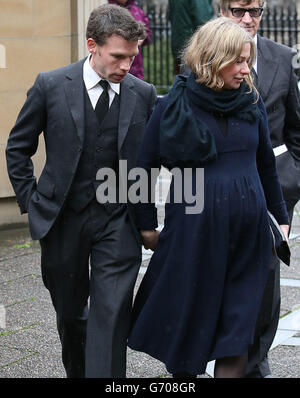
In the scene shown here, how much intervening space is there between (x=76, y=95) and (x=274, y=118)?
3.61ft

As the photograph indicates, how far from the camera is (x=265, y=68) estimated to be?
4887mm

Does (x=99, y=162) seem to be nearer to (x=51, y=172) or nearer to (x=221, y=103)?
(x=51, y=172)

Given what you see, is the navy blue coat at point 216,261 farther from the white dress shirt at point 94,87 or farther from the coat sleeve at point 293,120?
the coat sleeve at point 293,120

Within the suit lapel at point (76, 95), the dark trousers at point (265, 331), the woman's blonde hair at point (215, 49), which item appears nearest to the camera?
the woman's blonde hair at point (215, 49)

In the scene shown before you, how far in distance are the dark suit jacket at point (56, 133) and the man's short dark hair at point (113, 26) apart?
0.73ft

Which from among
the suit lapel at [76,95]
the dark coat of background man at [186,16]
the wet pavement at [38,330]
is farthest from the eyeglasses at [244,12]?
the dark coat of background man at [186,16]

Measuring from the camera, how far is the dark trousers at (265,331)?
188 inches

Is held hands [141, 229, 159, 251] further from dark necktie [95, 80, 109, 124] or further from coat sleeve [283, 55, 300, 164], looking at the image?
coat sleeve [283, 55, 300, 164]

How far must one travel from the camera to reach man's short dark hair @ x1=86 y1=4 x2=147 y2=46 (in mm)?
4254

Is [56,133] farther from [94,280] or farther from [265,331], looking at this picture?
[265,331]

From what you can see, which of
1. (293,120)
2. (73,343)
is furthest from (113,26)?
(73,343)

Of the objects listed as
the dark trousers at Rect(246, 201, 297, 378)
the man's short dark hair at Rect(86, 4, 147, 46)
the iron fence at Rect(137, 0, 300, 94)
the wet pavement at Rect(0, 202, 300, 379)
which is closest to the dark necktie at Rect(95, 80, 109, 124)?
the man's short dark hair at Rect(86, 4, 147, 46)
